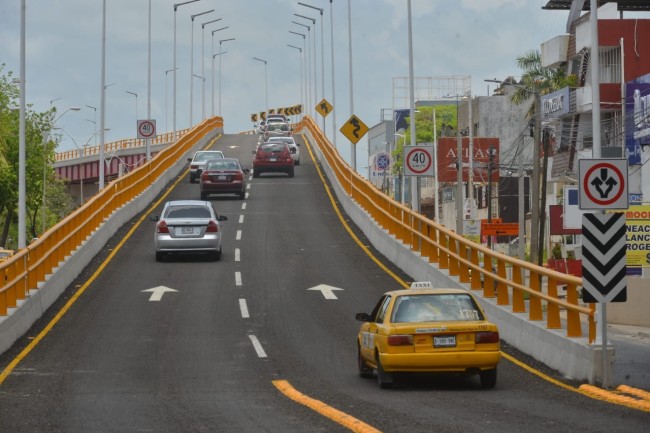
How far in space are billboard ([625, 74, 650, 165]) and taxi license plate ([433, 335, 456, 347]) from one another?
129ft

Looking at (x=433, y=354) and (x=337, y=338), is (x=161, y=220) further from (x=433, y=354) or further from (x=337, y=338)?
(x=433, y=354)

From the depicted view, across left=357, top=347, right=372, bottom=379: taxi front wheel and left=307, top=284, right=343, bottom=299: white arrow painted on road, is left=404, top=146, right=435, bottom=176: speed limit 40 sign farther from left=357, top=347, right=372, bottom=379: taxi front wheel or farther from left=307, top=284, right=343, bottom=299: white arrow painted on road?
left=357, top=347, right=372, bottom=379: taxi front wheel

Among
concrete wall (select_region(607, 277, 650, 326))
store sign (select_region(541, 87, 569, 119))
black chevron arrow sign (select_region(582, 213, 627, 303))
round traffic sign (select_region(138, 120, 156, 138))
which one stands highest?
store sign (select_region(541, 87, 569, 119))

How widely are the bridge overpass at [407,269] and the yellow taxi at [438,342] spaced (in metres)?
1.50

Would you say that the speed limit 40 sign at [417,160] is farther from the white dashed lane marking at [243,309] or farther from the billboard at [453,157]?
the billboard at [453,157]

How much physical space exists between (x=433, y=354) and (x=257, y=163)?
4829 cm

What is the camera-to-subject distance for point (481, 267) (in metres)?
26.3

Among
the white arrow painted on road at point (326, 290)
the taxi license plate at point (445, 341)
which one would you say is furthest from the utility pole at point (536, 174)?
the taxi license plate at point (445, 341)

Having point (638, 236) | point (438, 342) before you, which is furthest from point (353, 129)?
point (438, 342)

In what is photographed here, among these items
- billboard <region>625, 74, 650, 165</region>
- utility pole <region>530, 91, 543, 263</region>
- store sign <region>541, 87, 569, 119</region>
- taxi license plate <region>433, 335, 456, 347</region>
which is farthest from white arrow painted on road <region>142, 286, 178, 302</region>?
store sign <region>541, 87, 569, 119</region>

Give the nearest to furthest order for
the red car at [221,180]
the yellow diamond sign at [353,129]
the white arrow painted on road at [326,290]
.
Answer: the white arrow painted on road at [326,290] → the yellow diamond sign at [353,129] → the red car at [221,180]

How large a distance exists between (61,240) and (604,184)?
16.8 meters

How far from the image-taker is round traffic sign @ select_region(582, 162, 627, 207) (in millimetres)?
18188

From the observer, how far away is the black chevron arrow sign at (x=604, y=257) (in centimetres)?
1779
